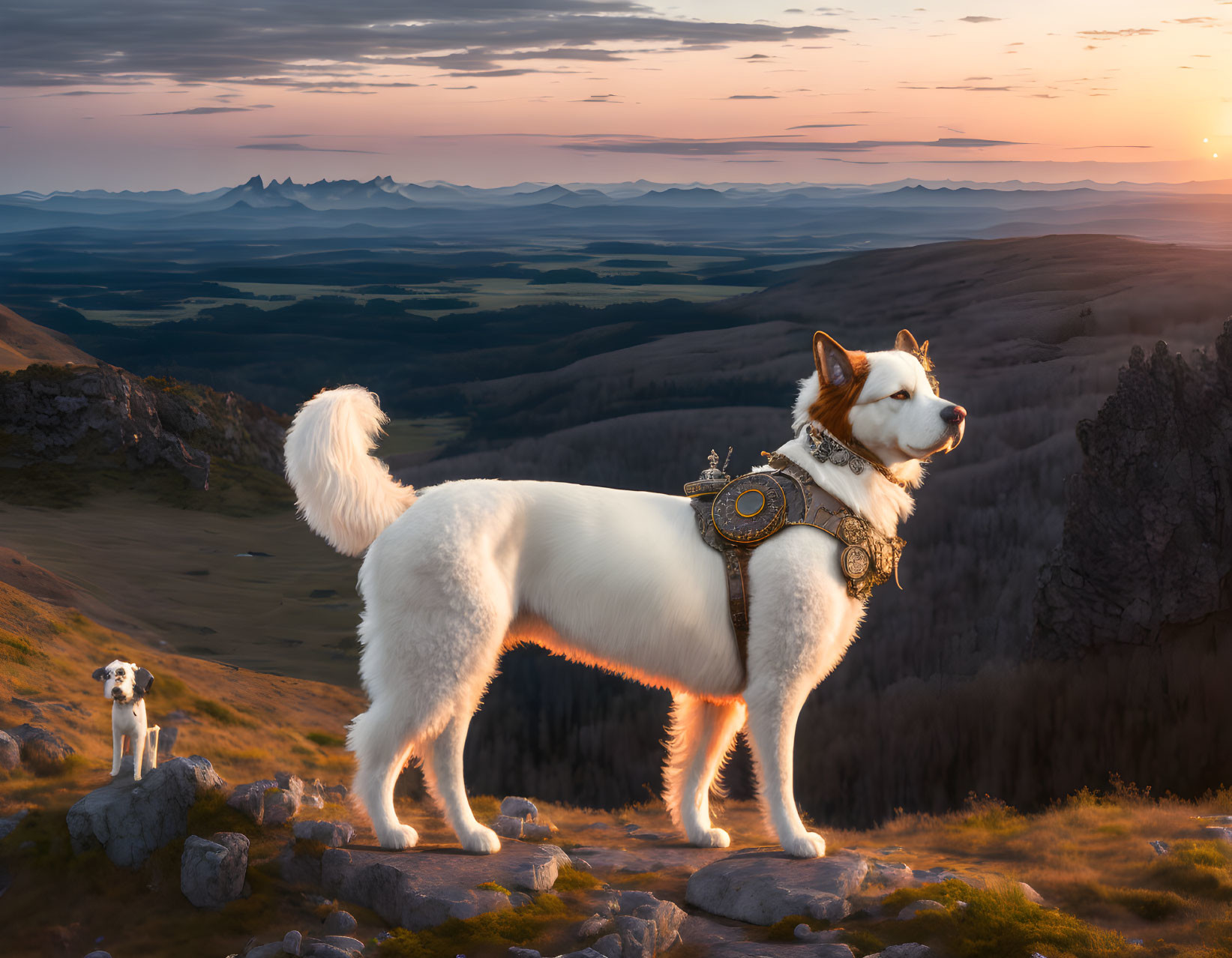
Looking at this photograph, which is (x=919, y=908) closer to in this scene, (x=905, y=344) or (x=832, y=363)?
(x=832, y=363)

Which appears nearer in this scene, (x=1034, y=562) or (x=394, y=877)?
(x=394, y=877)

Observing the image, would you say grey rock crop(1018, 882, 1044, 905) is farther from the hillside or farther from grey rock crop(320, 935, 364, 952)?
the hillside

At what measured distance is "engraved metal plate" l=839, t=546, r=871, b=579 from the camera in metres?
7.91

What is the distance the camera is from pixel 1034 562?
2017 cm

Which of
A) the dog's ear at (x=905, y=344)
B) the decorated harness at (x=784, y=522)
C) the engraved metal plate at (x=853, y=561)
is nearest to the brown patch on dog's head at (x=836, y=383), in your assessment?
the decorated harness at (x=784, y=522)

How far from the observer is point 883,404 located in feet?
25.1

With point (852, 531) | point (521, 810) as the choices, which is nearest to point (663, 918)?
point (852, 531)

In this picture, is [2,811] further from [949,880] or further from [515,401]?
[515,401]

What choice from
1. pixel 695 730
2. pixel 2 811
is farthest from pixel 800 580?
pixel 2 811

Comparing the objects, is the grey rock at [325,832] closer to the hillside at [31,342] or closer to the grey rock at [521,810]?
the grey rock at [521,810]

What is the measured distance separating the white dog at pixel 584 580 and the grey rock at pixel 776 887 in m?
0.27

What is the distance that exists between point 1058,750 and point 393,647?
11214 mm

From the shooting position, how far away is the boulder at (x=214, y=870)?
7562 mm

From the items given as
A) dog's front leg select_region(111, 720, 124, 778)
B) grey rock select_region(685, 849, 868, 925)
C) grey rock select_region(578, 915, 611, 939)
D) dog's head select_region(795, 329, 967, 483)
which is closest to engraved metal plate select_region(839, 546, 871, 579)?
dog's head select_region(795, 329, 967, 483)
